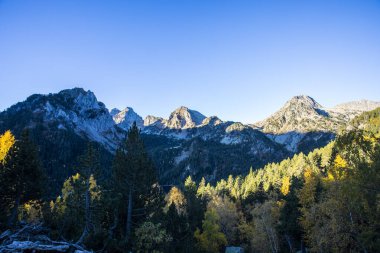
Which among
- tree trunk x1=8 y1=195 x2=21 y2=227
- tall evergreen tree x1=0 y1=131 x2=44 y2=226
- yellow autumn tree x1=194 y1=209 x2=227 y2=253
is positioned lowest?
yellow autumn tree x1=194 y1=209 x2=227 y2=253

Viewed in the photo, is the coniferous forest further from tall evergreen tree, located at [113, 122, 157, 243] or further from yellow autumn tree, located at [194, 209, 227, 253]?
yellow autumn tree, located at [194, 209, 227, 253]

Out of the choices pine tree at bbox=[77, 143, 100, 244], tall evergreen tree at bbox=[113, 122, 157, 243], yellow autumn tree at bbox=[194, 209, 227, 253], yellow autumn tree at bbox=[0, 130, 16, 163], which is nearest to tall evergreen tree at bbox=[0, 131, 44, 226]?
pine tree at bbox=[77, 143, 100, 244]

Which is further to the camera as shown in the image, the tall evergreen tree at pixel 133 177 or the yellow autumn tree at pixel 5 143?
the yellow autumn tree at pixel 5 143

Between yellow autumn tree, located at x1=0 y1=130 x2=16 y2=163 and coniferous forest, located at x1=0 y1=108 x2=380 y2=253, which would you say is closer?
coniferous forest, located at x1=0 y1=108 x2=380 y2=253

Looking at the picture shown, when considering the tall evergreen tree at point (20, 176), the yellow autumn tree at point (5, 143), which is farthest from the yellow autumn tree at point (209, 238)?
the yellow autumn tree at point (5, 143)

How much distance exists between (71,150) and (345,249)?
194821 mm

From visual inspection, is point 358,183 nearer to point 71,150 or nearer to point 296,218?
point 296,218

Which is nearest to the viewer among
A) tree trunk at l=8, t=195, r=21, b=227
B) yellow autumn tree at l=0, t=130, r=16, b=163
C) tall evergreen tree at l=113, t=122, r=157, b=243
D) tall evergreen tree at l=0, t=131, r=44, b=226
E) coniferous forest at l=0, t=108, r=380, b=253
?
coniferous forest at l=0, t=108, r=380, b=253

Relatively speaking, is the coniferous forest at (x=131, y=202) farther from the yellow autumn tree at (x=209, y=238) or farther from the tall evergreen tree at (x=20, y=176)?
the yellow autumn tree at (x=209, y=238)

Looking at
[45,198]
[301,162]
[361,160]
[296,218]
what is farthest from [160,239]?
[301,162]

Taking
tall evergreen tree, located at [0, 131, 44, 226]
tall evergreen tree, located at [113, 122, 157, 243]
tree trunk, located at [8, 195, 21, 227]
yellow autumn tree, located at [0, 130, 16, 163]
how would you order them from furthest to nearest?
1. yellow autumn tree, located at [0, 130, 16, 163]
2. tall evergreen tree, located at [113, 122, 157, 243]
3. tall evergreen tree, located at [0, 131, 44, 226]
4. tree trunk, located at [8, 195, 21, 227]

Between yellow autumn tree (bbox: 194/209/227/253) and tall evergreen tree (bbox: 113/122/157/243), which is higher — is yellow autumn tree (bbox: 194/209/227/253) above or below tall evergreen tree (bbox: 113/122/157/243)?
below

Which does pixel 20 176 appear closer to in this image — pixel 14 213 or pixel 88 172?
pixel 14 213

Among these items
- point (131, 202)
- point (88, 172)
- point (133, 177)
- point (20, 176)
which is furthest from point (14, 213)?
point (133, 177)
